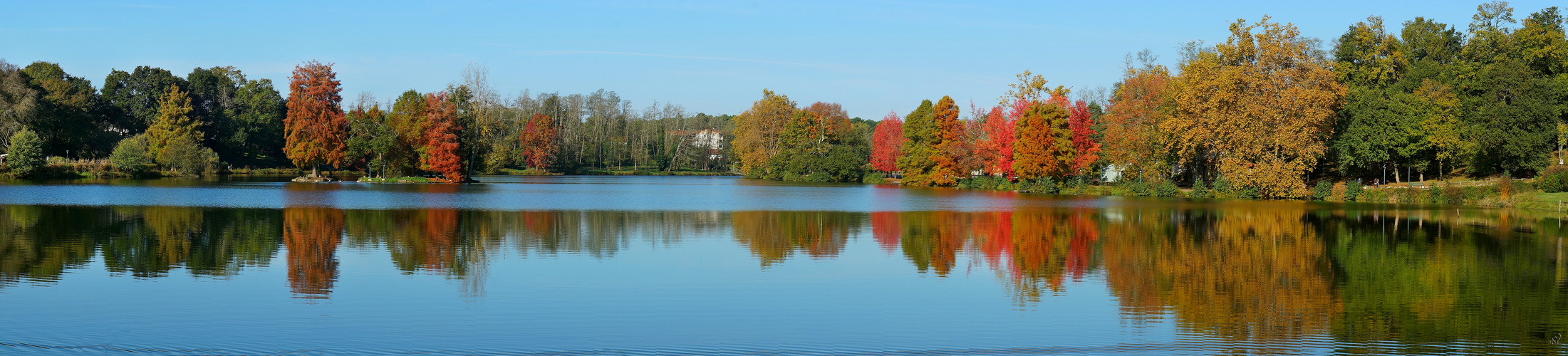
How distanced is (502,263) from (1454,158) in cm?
4228

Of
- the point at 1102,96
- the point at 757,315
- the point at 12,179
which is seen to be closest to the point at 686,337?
the point at 757,315

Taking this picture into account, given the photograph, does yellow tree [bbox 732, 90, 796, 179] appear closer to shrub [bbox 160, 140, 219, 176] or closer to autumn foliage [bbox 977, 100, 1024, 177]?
autumn foliage [bbox 977, 100, 1024, 177]

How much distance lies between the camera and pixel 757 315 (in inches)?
383

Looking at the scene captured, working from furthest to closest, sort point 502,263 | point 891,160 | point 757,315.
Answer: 1. point 891,160
2. point 502,263
3. point 757,315

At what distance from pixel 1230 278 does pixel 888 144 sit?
6060 cm

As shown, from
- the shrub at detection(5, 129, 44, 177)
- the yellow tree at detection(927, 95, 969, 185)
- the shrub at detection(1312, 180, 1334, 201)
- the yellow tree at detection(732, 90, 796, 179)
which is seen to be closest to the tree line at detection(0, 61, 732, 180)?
the shrub at detection(5, 129, 44, 177)

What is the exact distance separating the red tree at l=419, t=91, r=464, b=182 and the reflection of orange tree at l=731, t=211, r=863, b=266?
3238cm

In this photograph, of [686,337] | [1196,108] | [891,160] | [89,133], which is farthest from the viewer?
[891,160]

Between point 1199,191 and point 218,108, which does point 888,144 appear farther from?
point 218,108

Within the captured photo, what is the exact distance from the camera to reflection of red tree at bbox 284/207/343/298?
1152 centimetres

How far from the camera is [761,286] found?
39.4ft

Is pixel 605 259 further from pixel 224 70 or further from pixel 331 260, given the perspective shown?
pixel 224 70

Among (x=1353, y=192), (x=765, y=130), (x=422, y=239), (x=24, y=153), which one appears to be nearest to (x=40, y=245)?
(x=422, y=239)

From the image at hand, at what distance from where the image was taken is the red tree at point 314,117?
57.1 meters
